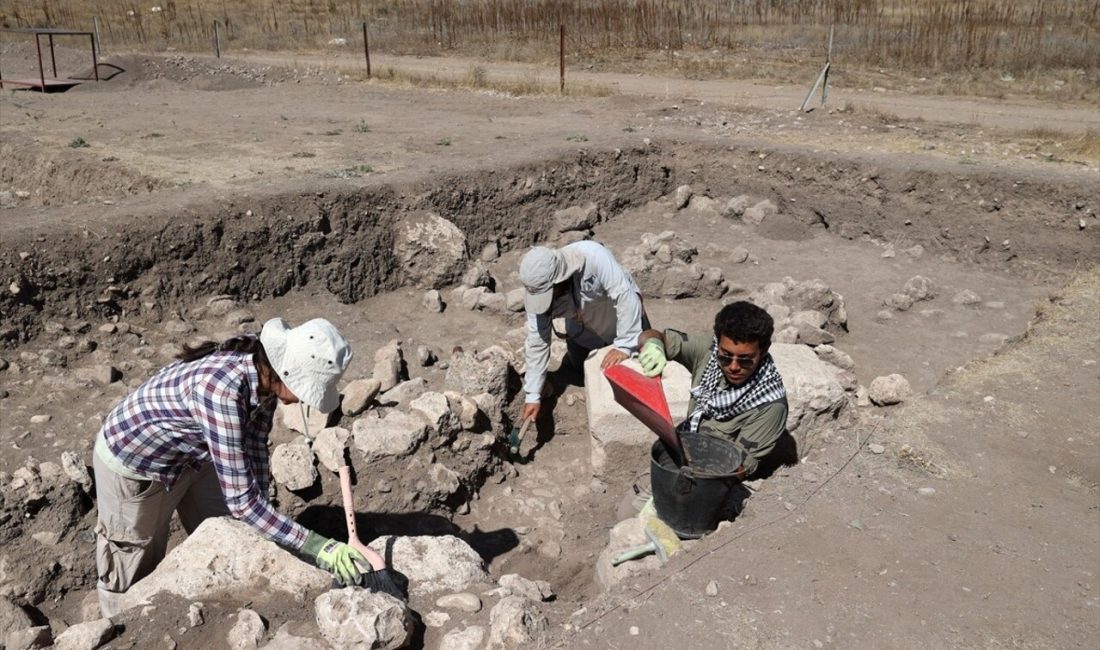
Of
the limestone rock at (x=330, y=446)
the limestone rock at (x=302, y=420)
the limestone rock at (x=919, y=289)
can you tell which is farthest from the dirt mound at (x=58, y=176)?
the limestone rock at (x=919, y=289)

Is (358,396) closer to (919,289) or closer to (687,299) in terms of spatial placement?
(687,299)

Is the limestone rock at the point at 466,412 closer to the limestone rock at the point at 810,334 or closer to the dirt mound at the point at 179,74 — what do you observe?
the limestone rock at the point at 810,334

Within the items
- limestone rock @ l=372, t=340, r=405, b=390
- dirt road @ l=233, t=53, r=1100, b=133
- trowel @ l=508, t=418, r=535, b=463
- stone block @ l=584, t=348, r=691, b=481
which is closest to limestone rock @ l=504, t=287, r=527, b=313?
limestone rock @ l=372, t=340, r=405, b=390

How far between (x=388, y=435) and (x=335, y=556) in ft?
5.79

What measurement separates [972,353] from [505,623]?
4689 mm

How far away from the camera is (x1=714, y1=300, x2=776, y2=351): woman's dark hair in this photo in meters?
3.48

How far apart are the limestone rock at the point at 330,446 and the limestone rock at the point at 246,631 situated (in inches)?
64.9

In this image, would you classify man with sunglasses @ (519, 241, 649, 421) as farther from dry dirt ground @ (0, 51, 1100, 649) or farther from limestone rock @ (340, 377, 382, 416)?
limestone rock @ (340, 377, 382, 416)

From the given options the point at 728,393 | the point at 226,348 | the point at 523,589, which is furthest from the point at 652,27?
the point at 226,348

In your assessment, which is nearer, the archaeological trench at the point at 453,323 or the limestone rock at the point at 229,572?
the limestone rock at the point at 229,572

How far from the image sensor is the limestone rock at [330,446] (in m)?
4.72

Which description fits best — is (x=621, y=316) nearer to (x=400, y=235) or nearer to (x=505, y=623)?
(x=505, y=623)

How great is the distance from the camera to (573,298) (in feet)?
16.8

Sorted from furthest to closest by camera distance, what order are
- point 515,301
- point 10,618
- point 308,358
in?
point 515,301 < point 10,618 < point 308,358
